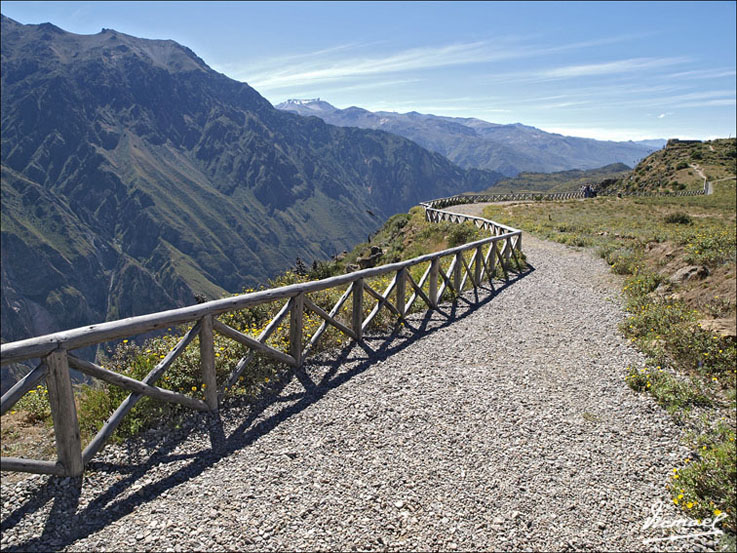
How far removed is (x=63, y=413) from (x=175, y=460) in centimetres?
132

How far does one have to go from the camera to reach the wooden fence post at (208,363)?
566cm

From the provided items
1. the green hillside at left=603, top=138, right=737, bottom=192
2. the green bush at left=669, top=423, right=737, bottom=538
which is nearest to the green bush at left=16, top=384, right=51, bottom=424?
the green bush at left=669, top=423, right=737, bottom=538

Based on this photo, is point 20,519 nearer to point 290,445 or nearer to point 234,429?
point 234,429

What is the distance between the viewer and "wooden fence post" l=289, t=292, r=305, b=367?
7.23 meters

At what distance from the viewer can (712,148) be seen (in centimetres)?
8575

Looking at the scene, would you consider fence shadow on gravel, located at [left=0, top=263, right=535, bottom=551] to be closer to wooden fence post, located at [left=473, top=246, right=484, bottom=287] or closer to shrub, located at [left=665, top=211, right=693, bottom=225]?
wooden fence post, located at [left=473, top=246, right=484, bottom=287]

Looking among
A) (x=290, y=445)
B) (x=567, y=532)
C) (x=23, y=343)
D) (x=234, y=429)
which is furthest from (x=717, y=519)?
(x=23, y=343)

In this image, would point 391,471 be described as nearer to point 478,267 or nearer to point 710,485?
point 710,485

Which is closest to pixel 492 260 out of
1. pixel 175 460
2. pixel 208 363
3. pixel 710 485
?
pixel 710 485

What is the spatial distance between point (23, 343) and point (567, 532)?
5360mm

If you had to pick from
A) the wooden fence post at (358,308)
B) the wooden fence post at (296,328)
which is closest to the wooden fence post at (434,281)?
the wooden fence post at (358,308)

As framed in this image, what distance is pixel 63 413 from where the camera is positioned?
4.26m

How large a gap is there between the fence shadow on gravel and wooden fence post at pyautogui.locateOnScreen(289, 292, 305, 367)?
293 millimetres

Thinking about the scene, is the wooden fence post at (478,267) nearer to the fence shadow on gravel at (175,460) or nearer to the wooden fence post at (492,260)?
the wooden fence post at (492,260)
